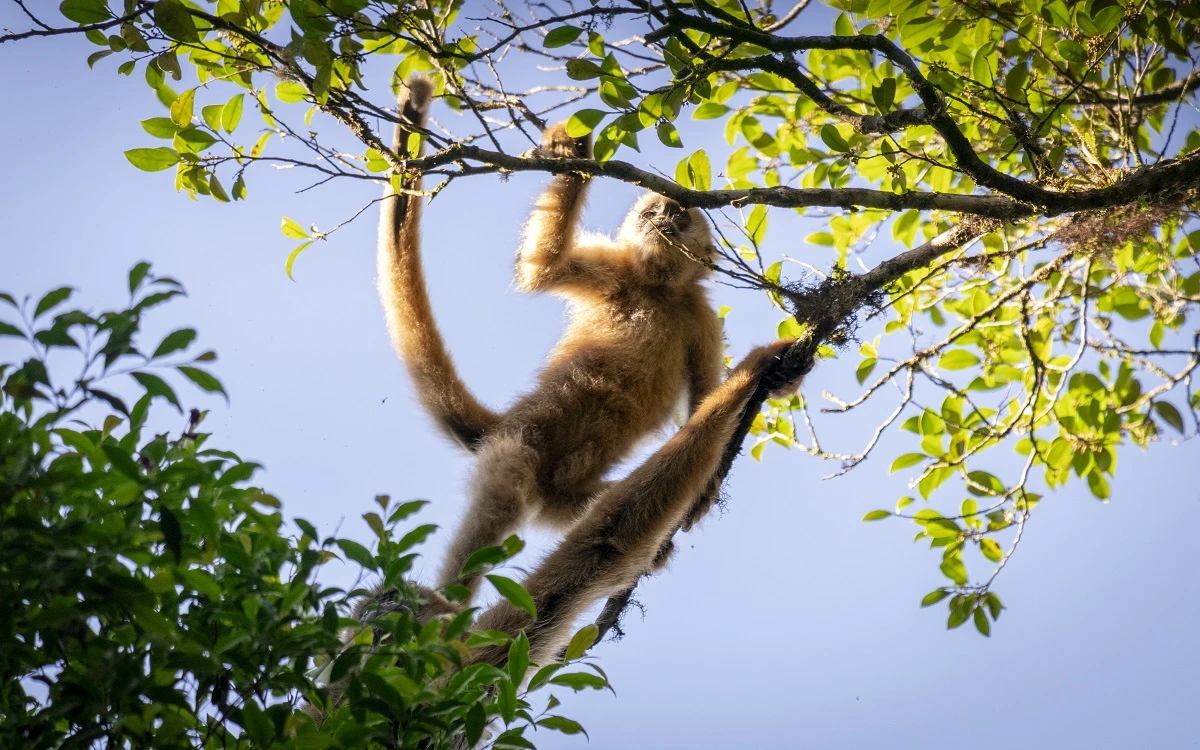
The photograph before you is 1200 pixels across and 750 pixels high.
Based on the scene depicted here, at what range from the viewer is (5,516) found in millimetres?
1513

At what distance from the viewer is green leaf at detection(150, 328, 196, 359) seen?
1.50 meters

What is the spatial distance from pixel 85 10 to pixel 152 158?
550 mm

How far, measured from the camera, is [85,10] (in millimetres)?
2818

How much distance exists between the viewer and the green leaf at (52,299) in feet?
4.90

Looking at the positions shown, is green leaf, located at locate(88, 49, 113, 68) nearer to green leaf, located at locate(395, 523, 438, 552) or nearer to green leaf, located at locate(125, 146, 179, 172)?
green leaf, located at locate(125, 146, 179, 172)

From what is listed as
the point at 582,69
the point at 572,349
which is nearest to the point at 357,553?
the point at 582,69

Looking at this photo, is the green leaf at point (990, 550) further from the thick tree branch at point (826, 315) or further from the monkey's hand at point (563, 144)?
the monkey's hand at point (563, 144)

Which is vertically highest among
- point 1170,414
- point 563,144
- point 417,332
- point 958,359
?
point 1170,414

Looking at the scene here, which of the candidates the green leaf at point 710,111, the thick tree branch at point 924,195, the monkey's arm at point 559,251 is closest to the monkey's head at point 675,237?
the monkey's arm at point 559,251

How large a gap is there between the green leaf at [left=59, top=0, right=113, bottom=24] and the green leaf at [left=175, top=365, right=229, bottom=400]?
1.97 metres

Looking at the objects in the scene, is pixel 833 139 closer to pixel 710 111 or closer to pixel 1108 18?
pixel 1108 18

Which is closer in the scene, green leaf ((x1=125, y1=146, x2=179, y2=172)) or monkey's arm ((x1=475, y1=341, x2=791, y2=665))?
green leaf ((x1=125, y1=146, x2=179, y2=172))

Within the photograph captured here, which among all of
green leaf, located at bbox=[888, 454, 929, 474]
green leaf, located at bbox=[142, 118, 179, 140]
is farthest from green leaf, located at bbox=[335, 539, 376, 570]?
green leaf, located at bbox=[888, 454, 929, 474]

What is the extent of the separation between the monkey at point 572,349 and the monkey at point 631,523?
0.41 metres
